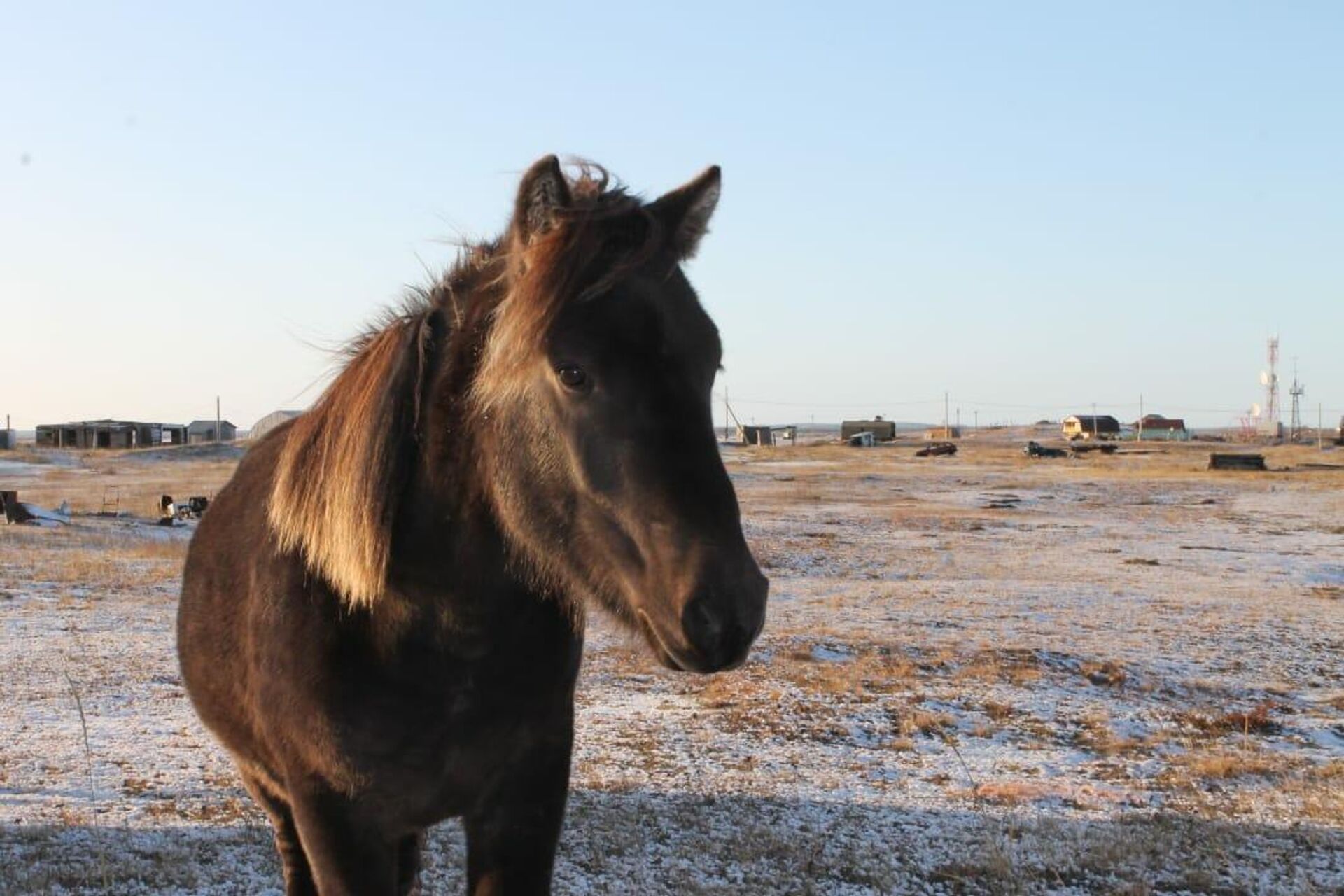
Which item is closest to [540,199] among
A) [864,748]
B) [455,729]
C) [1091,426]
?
[455,729]

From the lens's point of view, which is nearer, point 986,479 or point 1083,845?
point 1083,845

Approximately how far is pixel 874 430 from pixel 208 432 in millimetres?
55369

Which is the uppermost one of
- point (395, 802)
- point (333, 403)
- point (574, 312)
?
point (574, 312)

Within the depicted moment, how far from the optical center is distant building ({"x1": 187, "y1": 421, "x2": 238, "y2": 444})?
85500 millimetres

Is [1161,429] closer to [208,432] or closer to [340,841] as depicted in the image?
[208,432]

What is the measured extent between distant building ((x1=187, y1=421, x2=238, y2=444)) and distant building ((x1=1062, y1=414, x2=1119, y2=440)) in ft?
239

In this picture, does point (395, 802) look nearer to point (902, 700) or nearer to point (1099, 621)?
point (902, 700)

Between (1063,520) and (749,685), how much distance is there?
20171mm

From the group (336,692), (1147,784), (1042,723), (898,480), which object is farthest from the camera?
(898,480)

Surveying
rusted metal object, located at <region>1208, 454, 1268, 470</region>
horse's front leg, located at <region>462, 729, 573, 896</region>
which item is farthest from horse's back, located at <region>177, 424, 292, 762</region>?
rusted metal object, located at <region>1208, 454, 1268, 470</region>

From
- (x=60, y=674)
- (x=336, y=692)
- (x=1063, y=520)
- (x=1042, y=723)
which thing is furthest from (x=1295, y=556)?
(x=336, y=692)

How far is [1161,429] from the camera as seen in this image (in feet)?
332

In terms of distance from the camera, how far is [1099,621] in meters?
12.1

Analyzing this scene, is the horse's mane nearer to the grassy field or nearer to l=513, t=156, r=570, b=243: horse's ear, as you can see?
l=513, t=156, r=570, b=243: horse's ear
